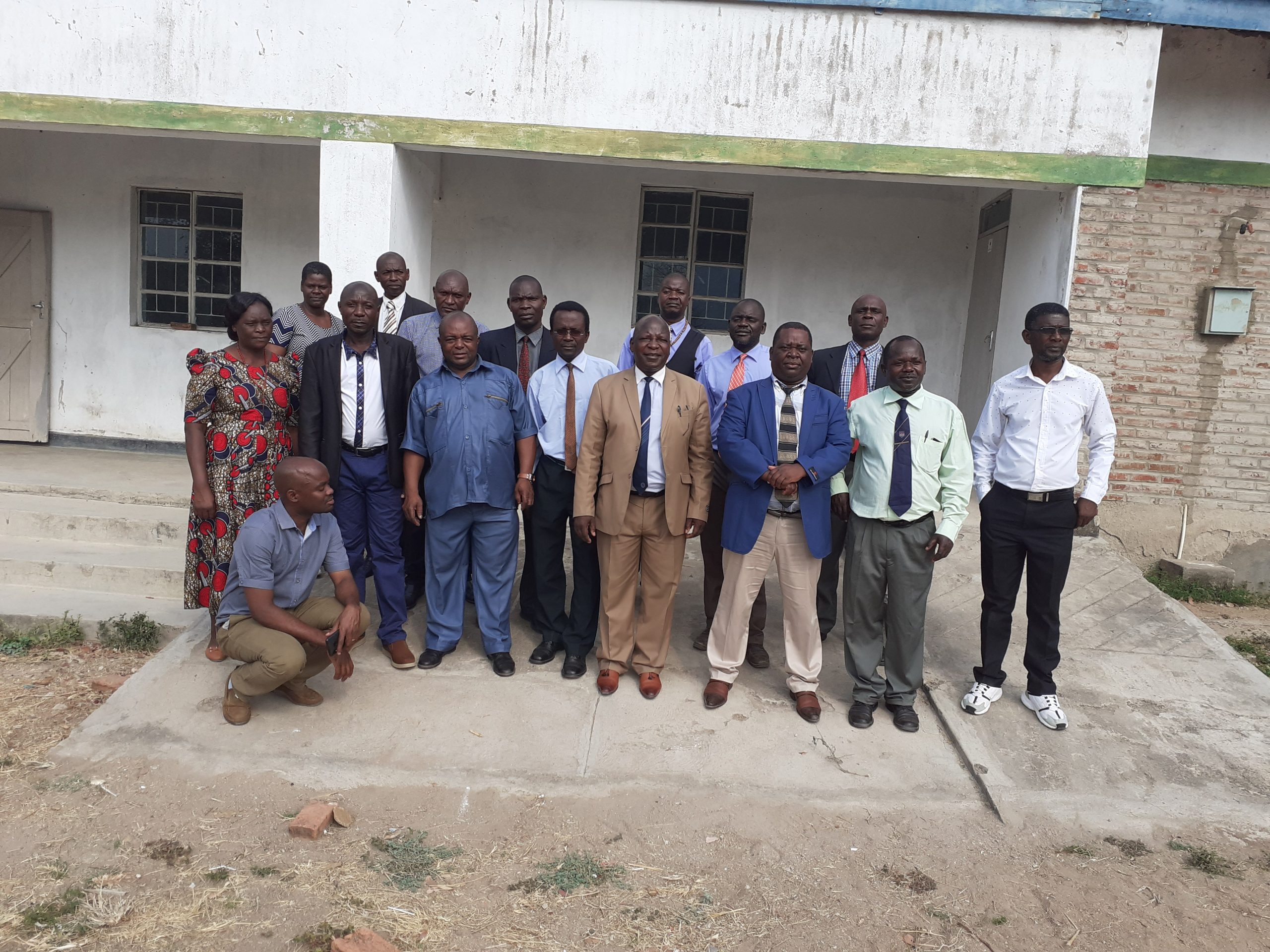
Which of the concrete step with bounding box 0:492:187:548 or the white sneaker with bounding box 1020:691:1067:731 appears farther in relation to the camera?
the concrete step with bounding box 0:492:187:548

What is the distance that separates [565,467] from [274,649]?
166cm

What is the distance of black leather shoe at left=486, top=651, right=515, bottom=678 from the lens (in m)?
4.88

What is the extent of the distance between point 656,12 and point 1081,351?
12.5 ft

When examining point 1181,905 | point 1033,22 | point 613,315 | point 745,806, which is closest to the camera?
point 1181,905

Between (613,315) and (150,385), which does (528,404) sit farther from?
(150,385)

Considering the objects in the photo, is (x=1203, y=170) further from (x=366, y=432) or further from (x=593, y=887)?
(x=593, y=887)

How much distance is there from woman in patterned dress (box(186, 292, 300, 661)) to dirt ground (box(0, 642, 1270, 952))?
3.76 ft

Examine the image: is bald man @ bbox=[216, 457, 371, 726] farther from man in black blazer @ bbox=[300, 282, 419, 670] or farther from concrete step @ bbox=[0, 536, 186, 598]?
concrete step @ bbox=[0, 536, 186, 598]

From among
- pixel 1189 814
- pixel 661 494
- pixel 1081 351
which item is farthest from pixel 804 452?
pixel 1081 351

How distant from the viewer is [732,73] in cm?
647

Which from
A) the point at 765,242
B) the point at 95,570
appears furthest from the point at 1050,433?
the point at 95,570

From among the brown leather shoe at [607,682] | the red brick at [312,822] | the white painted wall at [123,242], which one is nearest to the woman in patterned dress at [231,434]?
the red brick at [312,822]

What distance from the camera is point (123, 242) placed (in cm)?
864

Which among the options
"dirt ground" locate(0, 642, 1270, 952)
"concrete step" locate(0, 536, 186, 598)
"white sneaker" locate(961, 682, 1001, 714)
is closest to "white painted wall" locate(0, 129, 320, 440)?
"concrete step" locate(0, 536, 186, 598)
